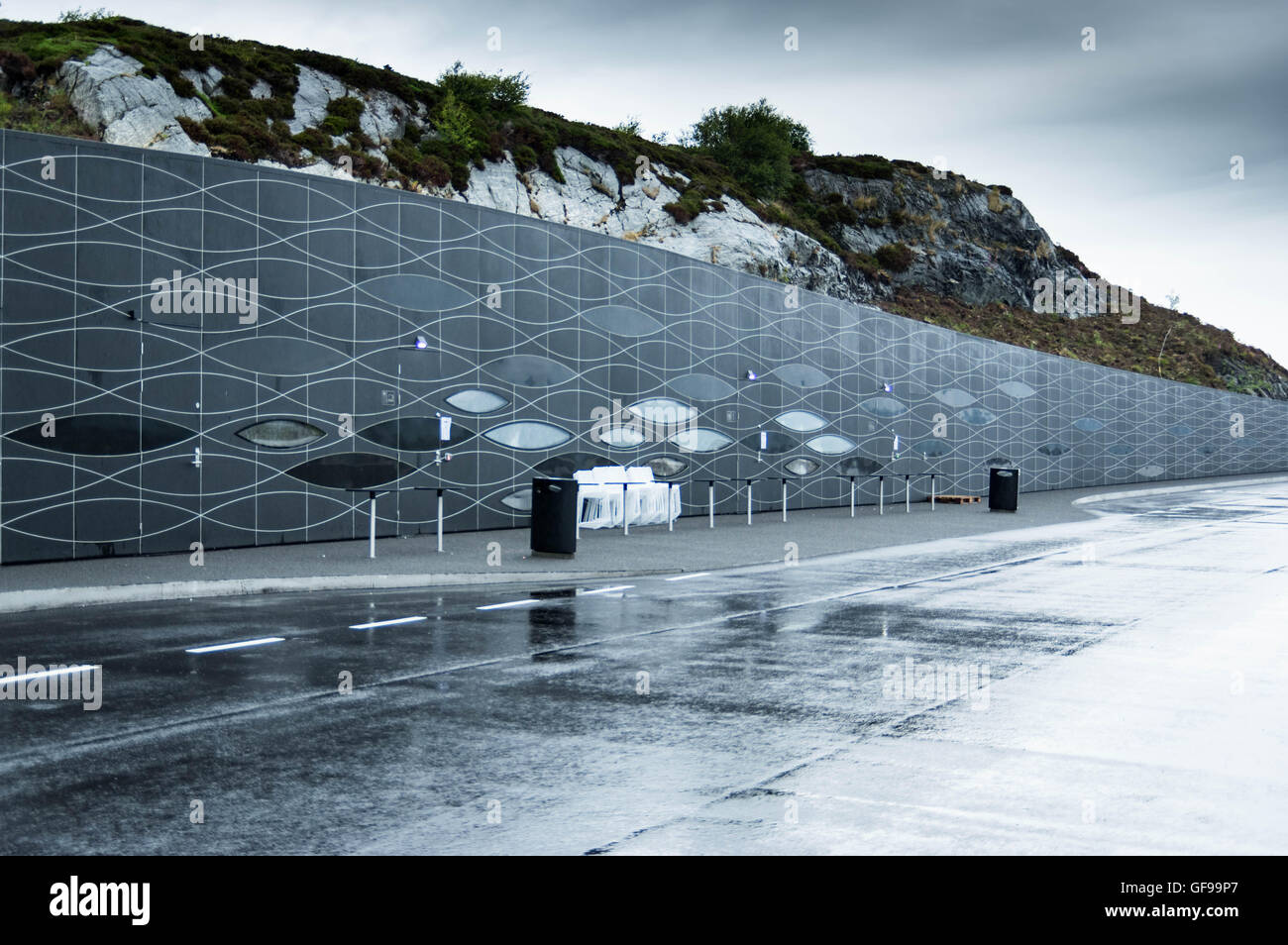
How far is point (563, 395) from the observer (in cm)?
2362

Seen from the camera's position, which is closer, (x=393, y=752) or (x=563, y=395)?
(x=393, y=752)

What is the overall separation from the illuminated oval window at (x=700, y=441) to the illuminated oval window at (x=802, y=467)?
9.90 feet

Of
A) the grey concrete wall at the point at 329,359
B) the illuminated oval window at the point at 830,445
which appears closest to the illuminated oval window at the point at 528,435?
the grey concrete wall at the point at 329,359

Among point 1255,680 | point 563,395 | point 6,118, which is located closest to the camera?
point 1255,680

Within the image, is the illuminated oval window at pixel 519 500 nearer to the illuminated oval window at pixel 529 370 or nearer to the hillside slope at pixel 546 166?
the illuminated oval window at pixel 529 370

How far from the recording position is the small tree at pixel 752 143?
235 ft

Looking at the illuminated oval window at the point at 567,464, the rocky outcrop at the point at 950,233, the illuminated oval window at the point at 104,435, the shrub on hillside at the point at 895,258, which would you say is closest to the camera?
the illuminated oval window at the point at 104,435

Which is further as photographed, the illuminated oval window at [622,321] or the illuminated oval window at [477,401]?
the illuminated oval window at [622,321]

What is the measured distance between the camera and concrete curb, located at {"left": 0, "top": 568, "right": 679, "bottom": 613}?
12070mm

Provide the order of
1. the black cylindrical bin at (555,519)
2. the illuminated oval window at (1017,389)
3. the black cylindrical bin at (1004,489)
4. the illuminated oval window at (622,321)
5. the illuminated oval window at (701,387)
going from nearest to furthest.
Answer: the black cylindrical bin at (555,519) → the illuminated oval window at (622,321) → the illuminated oval window at (701,387) → the black cylindrical bin at (1004,489) → the illuminated oval window at (1017,389)

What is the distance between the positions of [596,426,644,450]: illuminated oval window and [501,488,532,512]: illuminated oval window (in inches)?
97.6

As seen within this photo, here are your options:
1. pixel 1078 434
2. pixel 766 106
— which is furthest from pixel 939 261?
pixel 1078 434

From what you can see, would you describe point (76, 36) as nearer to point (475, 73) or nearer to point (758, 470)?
point (475, 73)

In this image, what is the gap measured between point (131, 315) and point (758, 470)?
16.6 m
